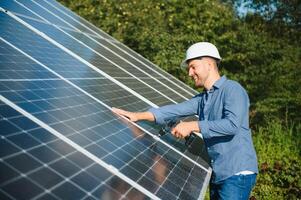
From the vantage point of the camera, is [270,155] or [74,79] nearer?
[74,79]

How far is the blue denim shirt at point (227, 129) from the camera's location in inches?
195

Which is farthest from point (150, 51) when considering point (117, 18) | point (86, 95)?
point (86, 95)

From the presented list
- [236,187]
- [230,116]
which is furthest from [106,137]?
[236,187]

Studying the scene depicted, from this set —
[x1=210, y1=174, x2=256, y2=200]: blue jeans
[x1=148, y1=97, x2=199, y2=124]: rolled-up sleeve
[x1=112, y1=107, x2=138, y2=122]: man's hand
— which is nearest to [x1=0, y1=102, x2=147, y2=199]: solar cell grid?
[x1=210, y1=174, x2=256, y2=200]: blue jeans

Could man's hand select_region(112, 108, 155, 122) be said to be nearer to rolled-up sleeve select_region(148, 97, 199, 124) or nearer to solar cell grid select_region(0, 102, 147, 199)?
rolled-up sleeve select_region(148, 97, 199, 124)

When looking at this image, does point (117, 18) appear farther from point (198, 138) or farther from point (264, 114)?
point (198, 138)

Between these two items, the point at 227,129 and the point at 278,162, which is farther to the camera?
the point at 278,162

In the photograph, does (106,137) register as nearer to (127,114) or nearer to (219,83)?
(127,114)

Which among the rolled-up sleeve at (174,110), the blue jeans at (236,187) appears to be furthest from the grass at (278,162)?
the blue jeans at (236,187)

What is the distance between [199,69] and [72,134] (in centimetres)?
202

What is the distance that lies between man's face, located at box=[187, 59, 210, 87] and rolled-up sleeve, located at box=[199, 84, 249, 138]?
44cm

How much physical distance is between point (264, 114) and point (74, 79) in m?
9.59

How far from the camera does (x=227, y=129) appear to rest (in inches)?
193

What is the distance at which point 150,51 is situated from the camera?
58.9 feet
